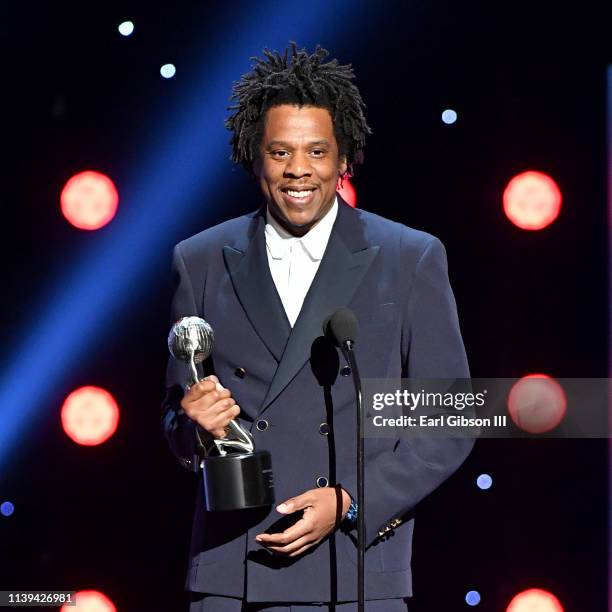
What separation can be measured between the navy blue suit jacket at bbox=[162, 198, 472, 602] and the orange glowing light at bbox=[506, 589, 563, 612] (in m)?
0.85

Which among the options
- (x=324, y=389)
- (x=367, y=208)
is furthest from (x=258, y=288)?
(x=367, y=208)

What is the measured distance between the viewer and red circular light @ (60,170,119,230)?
10.5 ft

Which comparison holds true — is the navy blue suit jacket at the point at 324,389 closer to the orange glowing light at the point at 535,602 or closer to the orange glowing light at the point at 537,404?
the orange glowing light at the point at 537,404

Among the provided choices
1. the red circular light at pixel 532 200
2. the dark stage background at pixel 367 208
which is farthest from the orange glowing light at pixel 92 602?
the red circular light at pixel 532 200

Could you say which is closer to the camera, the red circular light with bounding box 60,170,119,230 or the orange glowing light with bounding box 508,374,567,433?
the orange glowing light with bounding box 508,374,567,433

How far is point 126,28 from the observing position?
320 cm

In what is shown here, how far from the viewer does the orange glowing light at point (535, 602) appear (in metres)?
3.07

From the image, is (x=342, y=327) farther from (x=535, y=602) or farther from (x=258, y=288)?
(x=535, y=602)

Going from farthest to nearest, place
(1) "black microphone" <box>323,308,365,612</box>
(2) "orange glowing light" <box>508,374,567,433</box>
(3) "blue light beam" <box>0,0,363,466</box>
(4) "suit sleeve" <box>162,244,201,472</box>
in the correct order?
1. (3) "blue light beam" <box>0,0,363,466</box>
2. (2) "orange glowing light" <box>508,374,567,433</box>
3. (4) "suit sleeve" <box>162,244,201,472</box>
4. (1) "black microphone" <box>323,308,365,612</box>

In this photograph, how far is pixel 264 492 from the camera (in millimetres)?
2129

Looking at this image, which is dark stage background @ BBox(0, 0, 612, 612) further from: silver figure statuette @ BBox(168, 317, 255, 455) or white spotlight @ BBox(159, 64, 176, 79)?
silver figure statuette @ BBox(168, 317, 255, 455)

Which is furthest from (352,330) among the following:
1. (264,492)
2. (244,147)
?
(244,147)

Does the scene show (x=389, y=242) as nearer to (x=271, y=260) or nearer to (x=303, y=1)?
(x=271, y=260)

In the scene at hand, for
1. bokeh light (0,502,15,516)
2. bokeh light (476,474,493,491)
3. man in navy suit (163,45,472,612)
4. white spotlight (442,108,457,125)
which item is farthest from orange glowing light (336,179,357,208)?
bokeh light (0,502,15,516)
